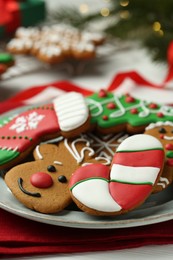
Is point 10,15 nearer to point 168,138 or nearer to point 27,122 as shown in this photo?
point 27,122

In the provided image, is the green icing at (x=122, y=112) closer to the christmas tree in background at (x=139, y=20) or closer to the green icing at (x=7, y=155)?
the green icing at (x=7, y=155)

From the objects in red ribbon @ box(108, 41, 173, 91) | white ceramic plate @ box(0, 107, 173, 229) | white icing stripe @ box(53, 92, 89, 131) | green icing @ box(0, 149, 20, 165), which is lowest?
red ribbon @ box(108, 41, 173, 91)

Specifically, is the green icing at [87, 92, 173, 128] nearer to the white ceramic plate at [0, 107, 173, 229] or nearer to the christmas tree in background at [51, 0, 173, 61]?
the white ceramic plate at [0, 107, 173, 229]

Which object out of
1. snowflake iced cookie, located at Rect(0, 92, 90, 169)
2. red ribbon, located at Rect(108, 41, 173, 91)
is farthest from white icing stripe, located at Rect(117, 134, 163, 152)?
red ribbon, located at Rect(108, 41, 173, 91)

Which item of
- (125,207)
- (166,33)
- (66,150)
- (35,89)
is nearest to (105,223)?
(125,207)

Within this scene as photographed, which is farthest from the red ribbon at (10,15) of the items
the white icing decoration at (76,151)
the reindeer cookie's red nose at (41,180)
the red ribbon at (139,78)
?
the reindeer cookie's red nose at (41,180)

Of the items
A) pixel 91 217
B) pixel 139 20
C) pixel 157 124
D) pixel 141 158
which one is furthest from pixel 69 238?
pixel 139 20

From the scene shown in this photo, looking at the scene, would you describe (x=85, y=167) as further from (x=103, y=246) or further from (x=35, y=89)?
(x=35, y=89)
